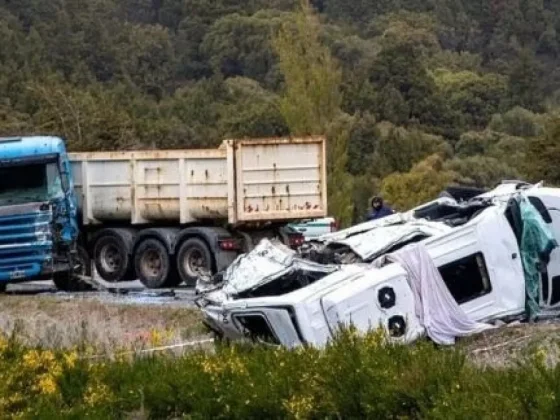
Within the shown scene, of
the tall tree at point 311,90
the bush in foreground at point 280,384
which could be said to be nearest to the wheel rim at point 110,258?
the bush in foreground at point 280,384

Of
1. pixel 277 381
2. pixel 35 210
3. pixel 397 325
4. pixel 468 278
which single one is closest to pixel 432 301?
pixel 397 325

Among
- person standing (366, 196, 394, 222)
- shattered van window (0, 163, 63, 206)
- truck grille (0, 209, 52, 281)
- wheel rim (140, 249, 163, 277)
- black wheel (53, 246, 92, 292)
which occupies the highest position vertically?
shattered van window (0, 163, 63, 206)

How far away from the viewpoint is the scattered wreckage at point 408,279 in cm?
1423

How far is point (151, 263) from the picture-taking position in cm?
2348

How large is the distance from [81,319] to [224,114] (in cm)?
5138

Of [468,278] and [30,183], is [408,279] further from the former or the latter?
[30,183]

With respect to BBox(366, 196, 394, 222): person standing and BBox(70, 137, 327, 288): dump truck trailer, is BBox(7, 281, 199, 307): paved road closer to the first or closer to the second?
BBox(70, 137, 327, 288): dump truck trailer

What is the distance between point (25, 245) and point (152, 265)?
7.66 feet

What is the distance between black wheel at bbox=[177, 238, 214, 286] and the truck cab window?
7584 millimetres

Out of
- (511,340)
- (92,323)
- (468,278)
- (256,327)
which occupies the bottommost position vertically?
(92,323)

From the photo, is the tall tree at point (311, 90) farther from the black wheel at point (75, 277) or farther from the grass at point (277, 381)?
the grass at point (277, 381)

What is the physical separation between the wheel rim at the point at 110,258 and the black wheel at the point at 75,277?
29 cm

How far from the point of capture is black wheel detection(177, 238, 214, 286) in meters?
22.5

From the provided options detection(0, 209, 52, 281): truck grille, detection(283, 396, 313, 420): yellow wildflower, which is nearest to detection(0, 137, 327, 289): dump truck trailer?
detection(0, 209, 52, 281): truck grille
